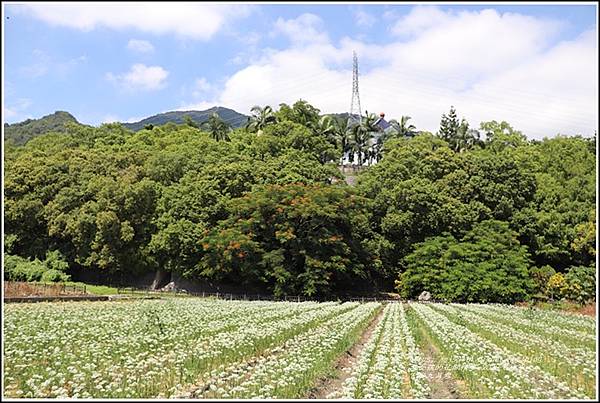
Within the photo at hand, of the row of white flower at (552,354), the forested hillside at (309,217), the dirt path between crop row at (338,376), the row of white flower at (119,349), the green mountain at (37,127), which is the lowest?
the dirt path between crop row at (338,376)

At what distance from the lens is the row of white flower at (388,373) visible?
332 inches

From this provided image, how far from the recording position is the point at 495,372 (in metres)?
10.3

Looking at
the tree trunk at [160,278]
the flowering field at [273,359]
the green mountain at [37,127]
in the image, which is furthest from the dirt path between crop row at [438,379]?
the green mountain at [37,127]

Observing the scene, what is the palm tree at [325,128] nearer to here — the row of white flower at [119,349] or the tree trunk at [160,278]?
the tree trunk at [160,278]

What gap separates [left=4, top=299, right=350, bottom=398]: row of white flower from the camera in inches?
333

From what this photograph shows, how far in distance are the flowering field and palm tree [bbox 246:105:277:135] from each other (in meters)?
49.3

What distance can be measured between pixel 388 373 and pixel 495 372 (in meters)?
2.05

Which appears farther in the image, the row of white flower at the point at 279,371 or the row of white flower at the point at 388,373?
the row of white flower at the point at 388,373

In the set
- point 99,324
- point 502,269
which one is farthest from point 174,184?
point 99,324

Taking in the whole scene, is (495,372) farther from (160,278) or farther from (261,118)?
(261,118)

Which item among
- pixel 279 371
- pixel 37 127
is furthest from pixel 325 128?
pixel 37 127

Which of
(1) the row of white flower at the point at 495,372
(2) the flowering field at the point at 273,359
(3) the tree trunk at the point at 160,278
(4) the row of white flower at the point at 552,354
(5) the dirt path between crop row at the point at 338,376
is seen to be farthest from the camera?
(3) the tree trunk at the point at 160,278

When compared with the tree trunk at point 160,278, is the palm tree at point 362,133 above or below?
above

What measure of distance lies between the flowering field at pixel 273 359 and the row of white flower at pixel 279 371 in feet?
0.10
